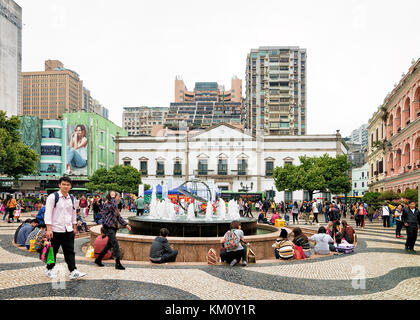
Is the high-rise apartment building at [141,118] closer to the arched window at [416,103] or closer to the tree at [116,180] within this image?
the tree at [116,180]

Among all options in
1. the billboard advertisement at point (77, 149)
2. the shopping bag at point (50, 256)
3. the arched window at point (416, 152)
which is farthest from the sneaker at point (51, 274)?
the billboard advertisement at point (77, 149)

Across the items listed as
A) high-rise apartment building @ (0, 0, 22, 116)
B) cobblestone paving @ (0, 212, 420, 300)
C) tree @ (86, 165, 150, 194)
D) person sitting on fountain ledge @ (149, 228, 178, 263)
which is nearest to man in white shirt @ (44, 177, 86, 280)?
cobblestone paving @ (0, 212, 420, 300)

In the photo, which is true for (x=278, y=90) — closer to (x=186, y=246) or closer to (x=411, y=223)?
(x=411, y=223)

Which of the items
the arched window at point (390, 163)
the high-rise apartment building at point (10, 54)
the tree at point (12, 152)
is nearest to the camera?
the tree at point (12, 152)

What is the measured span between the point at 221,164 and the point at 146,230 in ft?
140

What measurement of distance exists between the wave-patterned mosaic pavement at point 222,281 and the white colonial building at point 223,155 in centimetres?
4390

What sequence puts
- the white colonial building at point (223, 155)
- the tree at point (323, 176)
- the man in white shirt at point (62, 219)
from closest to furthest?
the man in white shirt at point (62, 219), the tree at point (323, 176), the white colonial building at point (223, 155)

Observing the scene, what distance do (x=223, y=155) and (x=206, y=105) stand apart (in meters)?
97.8

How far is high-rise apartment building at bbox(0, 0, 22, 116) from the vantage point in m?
62.2

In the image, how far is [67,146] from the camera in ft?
203

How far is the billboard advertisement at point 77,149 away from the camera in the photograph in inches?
2425

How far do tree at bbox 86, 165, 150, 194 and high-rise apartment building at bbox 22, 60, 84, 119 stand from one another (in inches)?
4291
